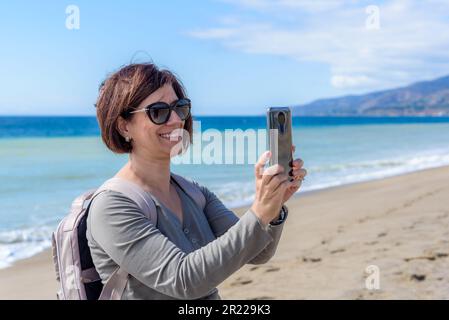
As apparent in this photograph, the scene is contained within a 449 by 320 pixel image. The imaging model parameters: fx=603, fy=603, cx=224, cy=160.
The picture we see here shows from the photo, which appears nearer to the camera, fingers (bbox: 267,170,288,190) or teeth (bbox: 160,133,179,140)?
fingers (bbox: 267,170,288,190)

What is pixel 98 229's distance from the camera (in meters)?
1.74

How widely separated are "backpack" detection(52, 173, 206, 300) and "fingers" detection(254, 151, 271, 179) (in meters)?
0.37

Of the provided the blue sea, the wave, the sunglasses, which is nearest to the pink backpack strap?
the sunglasses

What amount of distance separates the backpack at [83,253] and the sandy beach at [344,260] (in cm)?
425

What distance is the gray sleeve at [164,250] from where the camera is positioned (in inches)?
63.0

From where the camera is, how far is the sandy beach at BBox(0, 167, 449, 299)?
5992mm

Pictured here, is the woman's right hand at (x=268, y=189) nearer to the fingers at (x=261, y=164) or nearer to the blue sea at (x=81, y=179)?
the fingers at (x=261, y=164)

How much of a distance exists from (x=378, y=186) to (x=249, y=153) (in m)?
13.0

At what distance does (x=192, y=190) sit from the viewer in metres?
2.05

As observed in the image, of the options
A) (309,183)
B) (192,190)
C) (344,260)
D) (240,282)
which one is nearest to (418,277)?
(344,260)

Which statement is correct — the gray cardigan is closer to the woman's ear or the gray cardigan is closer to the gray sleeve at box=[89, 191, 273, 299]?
the gray sleeve at box=[89, 191, 273, 299]

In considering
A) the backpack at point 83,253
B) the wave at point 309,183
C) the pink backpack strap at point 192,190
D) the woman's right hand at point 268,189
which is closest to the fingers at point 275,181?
the woman's right hand at point 268,189

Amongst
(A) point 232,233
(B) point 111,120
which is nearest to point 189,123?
(B) point 111,120

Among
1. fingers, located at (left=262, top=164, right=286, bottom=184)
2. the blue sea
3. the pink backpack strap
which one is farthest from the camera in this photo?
the blue sea
